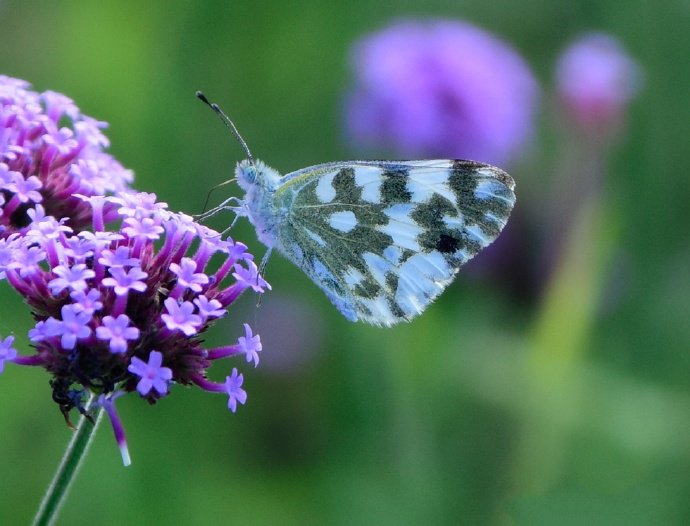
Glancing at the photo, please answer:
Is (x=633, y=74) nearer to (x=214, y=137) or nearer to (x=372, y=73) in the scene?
(x=372, y=73)

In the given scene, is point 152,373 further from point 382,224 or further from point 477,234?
point 477,234

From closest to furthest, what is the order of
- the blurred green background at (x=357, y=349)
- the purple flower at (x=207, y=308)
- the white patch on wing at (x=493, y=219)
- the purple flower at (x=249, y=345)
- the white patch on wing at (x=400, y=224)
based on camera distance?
the purple flower at (x=207, y=308), the purple flower at (x=249, y=345), the white patch on wing at (x=493, y=219), the white patch on wing at (x=400, y=224), the blurred green background at (x=357, y=349)

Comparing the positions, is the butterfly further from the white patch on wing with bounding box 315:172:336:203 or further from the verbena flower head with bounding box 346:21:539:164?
the verbena flower head with bounding box 346:21:539:164

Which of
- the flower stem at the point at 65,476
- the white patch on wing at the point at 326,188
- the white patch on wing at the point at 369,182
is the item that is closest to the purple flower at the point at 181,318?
the flower stem at the point at 65,476

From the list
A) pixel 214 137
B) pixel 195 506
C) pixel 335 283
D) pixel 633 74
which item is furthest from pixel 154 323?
pixel 633 74

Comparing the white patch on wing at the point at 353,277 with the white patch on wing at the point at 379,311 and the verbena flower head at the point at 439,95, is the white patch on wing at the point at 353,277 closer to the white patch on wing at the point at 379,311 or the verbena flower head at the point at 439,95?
the white patch on wing at the point at 379,311

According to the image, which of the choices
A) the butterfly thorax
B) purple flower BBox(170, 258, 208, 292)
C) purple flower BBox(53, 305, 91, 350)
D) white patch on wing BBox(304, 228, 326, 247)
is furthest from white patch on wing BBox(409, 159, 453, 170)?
purple flower BBox(53, 305, 91, 350)
